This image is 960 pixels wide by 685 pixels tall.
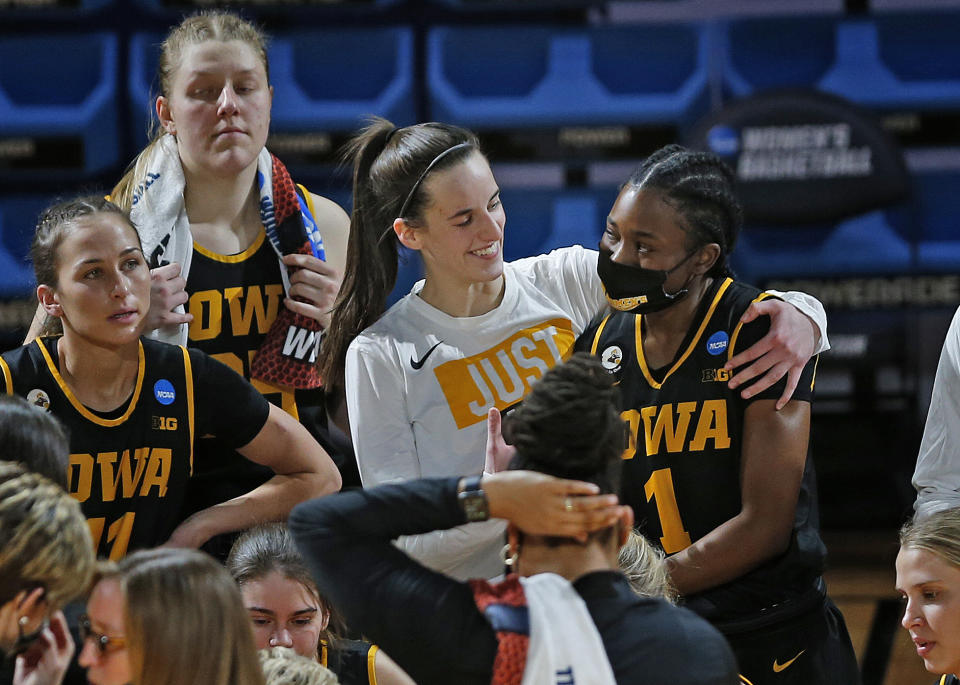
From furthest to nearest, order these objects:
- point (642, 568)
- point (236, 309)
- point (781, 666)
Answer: point (236, 309) → point (781, 666) → point (642, 568)

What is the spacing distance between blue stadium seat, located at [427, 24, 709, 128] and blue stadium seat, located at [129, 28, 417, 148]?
0.50ft

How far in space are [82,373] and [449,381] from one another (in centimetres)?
80

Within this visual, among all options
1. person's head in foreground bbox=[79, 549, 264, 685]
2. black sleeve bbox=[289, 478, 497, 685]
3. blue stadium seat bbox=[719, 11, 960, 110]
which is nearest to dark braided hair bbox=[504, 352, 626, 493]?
black sleeve bbox=[289, 478, 497, 685]

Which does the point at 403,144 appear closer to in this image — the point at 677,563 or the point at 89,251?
the point at 89,251

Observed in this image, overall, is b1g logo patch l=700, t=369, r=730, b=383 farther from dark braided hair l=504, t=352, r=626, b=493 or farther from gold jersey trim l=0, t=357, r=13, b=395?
gold jersey trim l=0, t=357, r=13, b=395

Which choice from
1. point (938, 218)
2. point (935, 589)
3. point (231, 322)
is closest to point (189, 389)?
point (231, 322)

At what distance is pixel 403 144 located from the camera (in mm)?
2951

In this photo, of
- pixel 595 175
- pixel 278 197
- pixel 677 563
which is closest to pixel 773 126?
pixel 595 175

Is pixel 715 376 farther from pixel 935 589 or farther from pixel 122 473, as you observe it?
pixel 122 473

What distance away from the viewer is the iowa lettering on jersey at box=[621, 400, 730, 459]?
2.71 meters

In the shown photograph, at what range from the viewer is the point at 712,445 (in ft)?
8.88

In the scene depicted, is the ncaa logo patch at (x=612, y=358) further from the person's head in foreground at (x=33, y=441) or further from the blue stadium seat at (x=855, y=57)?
the blue stadium seat at (x=855, y=57)

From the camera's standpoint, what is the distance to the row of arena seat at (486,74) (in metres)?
5.29

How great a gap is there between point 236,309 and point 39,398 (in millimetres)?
638
